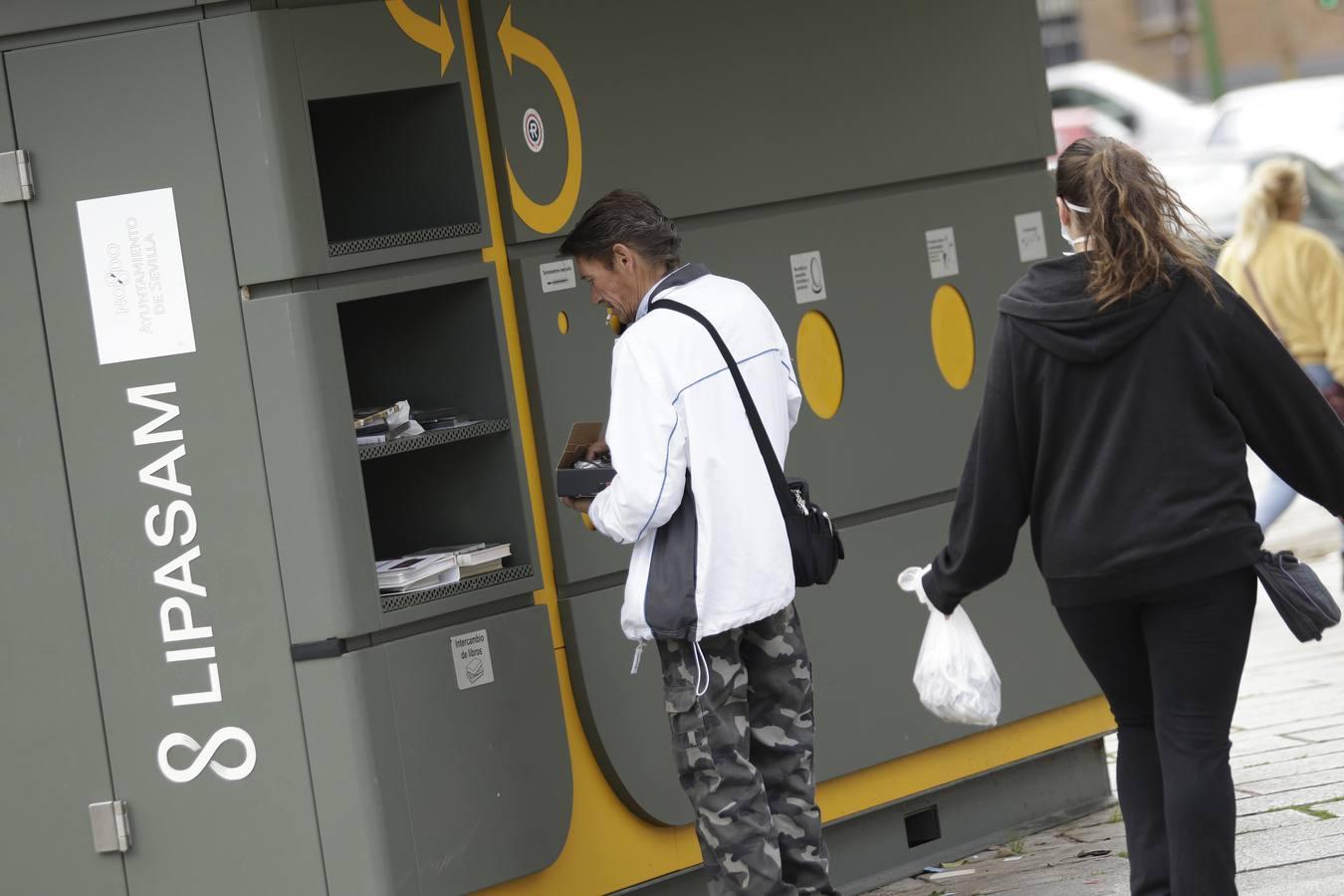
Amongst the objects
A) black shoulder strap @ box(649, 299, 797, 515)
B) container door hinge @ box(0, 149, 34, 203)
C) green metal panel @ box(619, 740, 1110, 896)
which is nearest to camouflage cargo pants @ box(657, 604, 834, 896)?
black shoulder strap @ box(649, 299, 797, 515)

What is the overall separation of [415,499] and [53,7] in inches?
61.3

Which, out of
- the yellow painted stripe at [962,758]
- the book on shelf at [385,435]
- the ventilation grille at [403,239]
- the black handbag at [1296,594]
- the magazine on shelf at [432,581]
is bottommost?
the yellow painted stripe at [962,758]

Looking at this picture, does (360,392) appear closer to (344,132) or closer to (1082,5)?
(344,132)

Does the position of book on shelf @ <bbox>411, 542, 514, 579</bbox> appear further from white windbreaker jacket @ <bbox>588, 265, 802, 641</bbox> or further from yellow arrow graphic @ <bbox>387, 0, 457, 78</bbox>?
yellow arrow graphic @ <bbox>387, 0, 457, 78</bbox>

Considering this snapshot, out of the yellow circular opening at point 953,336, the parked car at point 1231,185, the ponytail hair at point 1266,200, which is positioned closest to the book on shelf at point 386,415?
the yellow circular opening at point 953,336

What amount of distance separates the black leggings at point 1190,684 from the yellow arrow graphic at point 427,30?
2.09 m

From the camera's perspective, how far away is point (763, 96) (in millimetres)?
5230

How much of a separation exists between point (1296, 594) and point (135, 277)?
2740mm

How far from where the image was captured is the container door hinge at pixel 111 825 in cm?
436

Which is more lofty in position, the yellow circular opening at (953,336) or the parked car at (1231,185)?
the parked car at (1231,185)

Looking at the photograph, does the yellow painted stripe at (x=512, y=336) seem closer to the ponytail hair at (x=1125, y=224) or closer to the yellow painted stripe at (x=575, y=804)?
the yellow painted stripe at (x=575, y=804)

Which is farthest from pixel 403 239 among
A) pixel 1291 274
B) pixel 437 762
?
pixel 1291 274

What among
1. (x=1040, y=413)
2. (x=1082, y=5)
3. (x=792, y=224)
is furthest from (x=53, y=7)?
(x=1082, y=5)

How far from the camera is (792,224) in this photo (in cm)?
527
